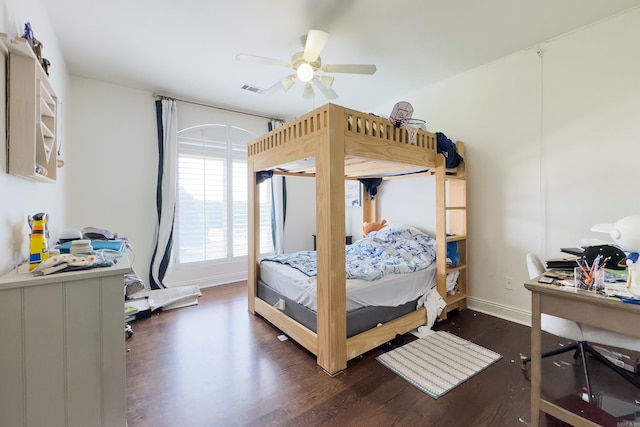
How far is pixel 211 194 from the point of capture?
412 cm

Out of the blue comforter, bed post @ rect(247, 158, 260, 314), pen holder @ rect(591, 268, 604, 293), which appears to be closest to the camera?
pen holder @ rect(591, 268, 604, 293)

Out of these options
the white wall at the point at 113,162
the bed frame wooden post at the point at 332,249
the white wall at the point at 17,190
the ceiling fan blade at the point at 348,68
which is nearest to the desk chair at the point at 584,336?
the bed frame wooden post at the point at 332,249

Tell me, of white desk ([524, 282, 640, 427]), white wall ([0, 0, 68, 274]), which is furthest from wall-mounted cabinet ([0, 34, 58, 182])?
white desk ([524, 282, 640, 427])

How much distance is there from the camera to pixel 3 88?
119cm

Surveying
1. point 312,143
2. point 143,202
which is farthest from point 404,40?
point 143,202

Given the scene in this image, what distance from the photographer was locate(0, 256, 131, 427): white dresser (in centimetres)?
103

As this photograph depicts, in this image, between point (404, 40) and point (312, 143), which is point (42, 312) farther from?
point (404, 40)

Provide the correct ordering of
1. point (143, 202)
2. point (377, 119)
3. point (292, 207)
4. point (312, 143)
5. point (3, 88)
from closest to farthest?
point (3, 88) → point (312, 143) → point (377, 119) → point (143, 202) → point (292, 207)

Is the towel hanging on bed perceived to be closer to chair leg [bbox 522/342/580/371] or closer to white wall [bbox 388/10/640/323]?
white wall [bbox 388/10/640/323]

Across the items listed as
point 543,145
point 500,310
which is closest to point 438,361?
point 500,310

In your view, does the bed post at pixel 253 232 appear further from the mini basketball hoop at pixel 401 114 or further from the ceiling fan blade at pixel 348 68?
the mini basketball hoop at pixel 401 114

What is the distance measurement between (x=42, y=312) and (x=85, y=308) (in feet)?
0.43

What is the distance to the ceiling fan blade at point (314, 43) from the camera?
2.08 m

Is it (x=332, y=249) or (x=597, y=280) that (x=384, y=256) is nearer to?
(x=332, y=249)
